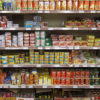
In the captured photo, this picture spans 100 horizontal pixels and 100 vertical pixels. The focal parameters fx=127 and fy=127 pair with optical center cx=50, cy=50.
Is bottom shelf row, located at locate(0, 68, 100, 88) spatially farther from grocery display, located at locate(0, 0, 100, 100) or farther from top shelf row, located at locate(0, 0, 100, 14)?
top shelf row, located at locate(0, 0, 100, 14)

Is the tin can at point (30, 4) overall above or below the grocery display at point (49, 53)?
above

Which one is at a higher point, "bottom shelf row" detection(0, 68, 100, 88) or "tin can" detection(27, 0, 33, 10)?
"tin can" detection(27, 0, 33, 10)

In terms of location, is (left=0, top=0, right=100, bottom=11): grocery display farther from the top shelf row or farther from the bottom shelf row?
the bottom shelf row

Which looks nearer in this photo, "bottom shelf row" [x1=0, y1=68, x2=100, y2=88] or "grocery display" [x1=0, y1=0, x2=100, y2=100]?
"grocery display" [x1=0, y1=0, x2=100, y2=100]

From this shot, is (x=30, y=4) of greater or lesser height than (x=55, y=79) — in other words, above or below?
above

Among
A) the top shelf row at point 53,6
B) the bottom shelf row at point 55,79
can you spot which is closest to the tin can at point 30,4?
the top shelf row at point 53,6

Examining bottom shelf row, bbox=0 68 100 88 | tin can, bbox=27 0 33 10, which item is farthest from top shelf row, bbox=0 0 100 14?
bottom shelf row, bbox=0 68 100 88

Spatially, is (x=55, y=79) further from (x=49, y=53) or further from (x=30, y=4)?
(x=30, y=4)

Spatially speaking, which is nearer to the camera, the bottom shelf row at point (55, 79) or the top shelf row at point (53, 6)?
the top shelf row at point (53, 6)

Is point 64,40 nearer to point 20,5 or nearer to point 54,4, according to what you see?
point 54,4

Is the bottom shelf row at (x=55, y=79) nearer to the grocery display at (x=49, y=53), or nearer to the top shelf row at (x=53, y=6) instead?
the grocery display at (x=49, y=53)

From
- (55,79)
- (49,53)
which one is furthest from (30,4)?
(55,79)

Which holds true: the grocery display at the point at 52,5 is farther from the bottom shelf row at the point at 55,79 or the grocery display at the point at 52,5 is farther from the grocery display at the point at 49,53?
the bottom shelf row at the point at 55,79

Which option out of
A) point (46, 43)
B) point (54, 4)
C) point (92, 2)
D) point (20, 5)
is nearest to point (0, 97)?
point (46, 43)
